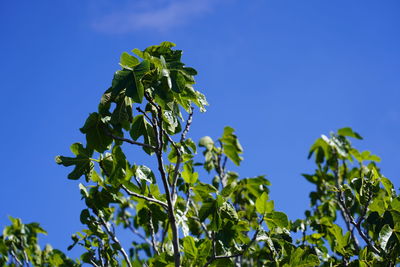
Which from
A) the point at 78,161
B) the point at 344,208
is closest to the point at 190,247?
the point at 78,161

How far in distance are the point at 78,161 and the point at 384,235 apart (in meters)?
2.08

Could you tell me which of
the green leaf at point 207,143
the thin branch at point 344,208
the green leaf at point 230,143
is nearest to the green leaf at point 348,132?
the thin branch at point 344,208

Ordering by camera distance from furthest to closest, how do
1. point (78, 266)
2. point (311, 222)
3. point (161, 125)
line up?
point (311, 222), point (78, 266), point (161, 125)

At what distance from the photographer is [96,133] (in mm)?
3016

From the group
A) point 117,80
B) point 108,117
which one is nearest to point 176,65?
point 117,80

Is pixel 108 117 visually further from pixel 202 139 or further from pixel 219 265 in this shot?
pixel 202 139

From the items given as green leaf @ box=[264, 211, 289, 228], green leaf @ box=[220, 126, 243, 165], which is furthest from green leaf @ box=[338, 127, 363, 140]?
green leaf @ box=[264, 211, 289, 228]

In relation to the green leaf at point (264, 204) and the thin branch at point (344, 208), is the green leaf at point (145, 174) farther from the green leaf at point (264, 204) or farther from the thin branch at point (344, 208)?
the thin branch at point (344, 208)

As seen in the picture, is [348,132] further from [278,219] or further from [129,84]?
[129,84]

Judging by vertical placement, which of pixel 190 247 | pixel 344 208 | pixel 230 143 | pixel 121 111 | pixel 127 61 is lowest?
pixel 190 247

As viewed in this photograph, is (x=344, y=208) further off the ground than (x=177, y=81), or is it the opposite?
(x=177, y=81)

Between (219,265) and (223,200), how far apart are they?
43cm

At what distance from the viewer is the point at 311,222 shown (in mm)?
4727

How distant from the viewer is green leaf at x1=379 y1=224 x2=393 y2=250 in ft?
10.7
